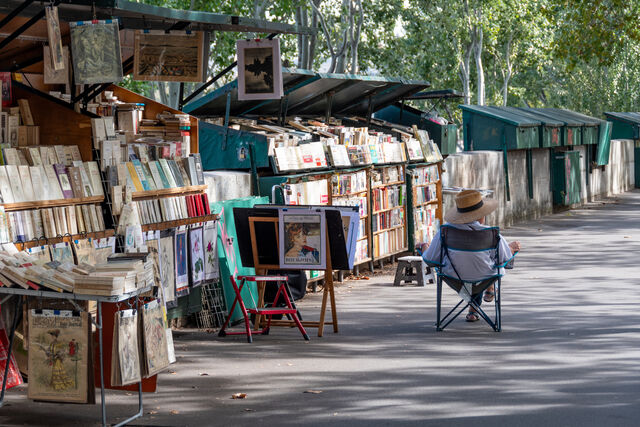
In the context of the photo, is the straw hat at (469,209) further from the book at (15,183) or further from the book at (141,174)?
the book at (15,183)

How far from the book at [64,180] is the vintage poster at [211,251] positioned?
199 centimetres

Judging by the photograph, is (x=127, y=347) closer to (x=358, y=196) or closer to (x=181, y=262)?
(x=181, y=262)

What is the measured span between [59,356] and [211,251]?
4214 mm

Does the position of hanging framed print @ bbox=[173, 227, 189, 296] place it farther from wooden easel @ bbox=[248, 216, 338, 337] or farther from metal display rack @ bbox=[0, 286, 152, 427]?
metal display rack @ bbox=[0, 286, 152, 427]

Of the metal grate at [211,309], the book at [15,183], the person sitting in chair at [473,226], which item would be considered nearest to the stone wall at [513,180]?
the person sitting in chair at [473,226]

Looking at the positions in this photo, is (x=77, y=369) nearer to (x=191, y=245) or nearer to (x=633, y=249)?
(x=191, y=245)

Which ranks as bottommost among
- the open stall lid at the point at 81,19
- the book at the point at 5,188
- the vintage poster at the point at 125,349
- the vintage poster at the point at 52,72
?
the vintage poster at the point at 125,349

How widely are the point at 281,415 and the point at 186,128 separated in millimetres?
4715

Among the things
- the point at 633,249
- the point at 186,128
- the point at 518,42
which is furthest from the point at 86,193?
the point at 518,42

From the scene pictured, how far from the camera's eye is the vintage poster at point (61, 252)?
8172mm

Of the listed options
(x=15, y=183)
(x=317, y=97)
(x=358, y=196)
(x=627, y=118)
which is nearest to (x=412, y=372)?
(x=15, y=183)

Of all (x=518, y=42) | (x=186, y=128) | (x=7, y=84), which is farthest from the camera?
(x=518, y=42)

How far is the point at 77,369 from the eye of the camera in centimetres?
623

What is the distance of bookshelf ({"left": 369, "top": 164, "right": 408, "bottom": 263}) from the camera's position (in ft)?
49.6
